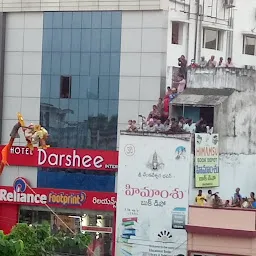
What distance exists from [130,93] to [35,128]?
30.1ft

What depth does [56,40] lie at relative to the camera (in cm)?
3278

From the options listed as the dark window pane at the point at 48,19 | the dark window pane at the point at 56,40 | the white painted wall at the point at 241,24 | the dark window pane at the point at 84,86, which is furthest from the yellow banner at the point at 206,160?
the dark window pane at the point at 48,19

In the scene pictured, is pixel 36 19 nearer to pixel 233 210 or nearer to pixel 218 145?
pixel 218 145

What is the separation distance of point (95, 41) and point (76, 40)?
0.72m

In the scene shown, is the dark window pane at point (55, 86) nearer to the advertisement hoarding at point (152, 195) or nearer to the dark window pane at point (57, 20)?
the dark window pane at point (57, 20)

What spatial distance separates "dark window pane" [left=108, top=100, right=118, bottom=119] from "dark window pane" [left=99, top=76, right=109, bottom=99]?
0.27 m

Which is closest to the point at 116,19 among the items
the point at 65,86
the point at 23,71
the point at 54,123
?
the point at 65,86

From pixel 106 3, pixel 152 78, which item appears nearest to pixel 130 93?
pixel 152 78

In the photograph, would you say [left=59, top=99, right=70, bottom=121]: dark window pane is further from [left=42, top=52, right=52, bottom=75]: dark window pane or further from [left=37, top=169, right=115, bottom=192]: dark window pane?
[left=37, top=169, right=115, bottom=192]: dark window pane

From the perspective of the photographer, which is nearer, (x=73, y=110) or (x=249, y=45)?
(x=73, y=110)

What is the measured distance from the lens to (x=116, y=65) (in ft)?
105

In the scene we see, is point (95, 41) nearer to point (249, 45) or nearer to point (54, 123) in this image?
point (54, 123)

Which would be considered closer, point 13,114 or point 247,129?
point 247,129

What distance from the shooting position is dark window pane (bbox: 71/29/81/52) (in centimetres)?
3247
